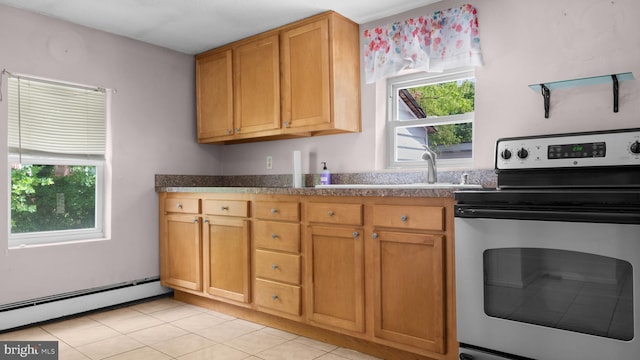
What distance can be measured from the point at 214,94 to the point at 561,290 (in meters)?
2.99

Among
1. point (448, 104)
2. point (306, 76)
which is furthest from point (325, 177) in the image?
point (448, 104)

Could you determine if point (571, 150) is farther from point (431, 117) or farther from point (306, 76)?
point (306, 76)

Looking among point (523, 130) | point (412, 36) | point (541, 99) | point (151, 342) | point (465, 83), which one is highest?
point (412, 36)

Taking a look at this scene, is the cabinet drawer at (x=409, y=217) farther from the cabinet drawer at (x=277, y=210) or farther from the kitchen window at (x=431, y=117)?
the kitchen window at (x=431, y=117)

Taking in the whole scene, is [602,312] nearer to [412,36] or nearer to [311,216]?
[311,216]

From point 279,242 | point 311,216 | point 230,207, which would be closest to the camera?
point 311,216

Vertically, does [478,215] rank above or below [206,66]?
below

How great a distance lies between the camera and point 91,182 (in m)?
3.40

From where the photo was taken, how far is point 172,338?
275 cm

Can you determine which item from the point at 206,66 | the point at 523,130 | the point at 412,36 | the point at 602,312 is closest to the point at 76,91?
the point at 206,66

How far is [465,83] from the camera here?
2.91 m

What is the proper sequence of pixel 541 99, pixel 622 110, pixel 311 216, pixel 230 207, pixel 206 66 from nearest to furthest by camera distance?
pixel 622 110, pixel 541 99, pixel 311 216, pixel 230 207, pixel 206 66

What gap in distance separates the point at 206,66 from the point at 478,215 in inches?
110

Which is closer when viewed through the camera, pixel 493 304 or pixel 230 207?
pixel 493 304
